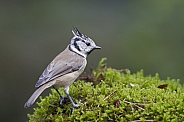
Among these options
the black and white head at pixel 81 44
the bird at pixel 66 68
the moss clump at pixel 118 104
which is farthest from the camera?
the black and white head at pixel 81 44

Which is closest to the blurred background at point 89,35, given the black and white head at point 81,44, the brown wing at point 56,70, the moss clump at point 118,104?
the black and white head at point 81,44

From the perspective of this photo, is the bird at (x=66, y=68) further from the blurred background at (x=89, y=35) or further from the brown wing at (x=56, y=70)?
the blurred background at (x=89, y=35)

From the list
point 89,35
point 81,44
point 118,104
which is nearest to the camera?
point 118,104

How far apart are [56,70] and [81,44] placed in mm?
519

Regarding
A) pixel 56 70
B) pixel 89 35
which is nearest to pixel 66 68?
pixel 56 70

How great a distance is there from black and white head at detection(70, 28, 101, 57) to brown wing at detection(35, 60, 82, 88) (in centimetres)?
22

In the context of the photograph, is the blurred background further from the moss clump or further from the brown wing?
the moss clump

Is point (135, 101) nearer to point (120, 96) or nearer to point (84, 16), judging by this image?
point (120, 96)

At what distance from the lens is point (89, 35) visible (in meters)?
11.2

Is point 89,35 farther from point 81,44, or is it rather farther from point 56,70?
point 56,70

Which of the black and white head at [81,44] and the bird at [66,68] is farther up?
the black and white head at [81,44]

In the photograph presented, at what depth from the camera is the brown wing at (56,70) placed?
5145mm

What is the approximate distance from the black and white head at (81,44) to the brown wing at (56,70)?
0.72 feet

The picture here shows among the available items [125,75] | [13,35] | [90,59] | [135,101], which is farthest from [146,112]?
[13,35]
